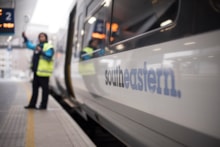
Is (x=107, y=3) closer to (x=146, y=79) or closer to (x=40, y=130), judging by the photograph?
(x=146, y=79)

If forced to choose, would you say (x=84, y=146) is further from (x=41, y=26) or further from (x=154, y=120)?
(x=41, y=26)

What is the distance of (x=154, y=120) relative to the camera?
262 cm

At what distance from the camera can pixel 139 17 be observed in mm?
3188

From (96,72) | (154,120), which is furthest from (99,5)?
(154,120)

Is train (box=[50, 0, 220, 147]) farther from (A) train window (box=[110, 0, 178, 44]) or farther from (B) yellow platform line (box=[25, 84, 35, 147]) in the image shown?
(B) yellow platform line (box=[25, 84, 35, 147])

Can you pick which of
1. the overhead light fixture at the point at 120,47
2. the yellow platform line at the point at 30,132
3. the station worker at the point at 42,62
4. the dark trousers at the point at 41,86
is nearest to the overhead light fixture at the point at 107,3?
the overhead light fixture at the point at 120,47

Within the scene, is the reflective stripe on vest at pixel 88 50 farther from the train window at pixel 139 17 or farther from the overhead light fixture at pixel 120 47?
the overhead light fixture at pixel 120 47

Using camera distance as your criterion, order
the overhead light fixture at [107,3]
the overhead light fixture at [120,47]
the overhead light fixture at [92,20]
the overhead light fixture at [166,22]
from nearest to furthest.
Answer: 1. the overhead light fixture at [166,22]
2. the overhead light fixture at [120,47]
3. the overhead light fixture at [107,3]
4. the overhead light fixture at [92,20]

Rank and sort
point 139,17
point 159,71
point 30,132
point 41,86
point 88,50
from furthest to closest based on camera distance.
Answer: point 41,86
point 88,50
point 30,132
point 139,17
point 159,71

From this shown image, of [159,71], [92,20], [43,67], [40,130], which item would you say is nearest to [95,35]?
[92,20]

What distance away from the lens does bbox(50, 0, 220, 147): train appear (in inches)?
76.2

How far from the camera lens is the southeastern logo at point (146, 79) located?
2.32 metres

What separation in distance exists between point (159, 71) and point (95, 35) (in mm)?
2547

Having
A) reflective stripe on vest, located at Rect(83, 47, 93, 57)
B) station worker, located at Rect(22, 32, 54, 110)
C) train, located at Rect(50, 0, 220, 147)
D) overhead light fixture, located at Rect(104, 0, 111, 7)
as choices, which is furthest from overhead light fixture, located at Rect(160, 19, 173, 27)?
station worker, located at Rect(22, 32, 54, 110)
